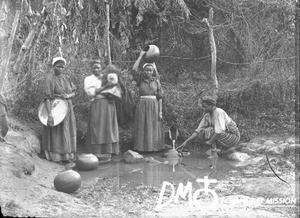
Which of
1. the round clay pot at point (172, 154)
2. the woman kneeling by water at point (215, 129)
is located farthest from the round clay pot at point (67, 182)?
the woman kneeling by water at point (215, 129)

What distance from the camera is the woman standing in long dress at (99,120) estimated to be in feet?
27.7

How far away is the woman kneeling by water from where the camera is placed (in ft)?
28.6

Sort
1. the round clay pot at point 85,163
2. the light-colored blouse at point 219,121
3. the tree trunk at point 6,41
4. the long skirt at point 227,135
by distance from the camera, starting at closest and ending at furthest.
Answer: the round clay pot at point 85,163, the tree trunk at point 6,41, the light-colored blouse at point 219,121, the long skirt at point 227,135

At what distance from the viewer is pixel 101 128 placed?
28.0ft

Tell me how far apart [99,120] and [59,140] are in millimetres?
882

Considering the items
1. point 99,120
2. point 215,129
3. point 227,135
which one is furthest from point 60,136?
point 227,135

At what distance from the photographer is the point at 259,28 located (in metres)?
12.1

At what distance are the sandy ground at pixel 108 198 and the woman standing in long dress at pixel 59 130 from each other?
38.6 inches

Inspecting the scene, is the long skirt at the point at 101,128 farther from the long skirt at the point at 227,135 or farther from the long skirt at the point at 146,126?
the long skirt at the point at 227,135

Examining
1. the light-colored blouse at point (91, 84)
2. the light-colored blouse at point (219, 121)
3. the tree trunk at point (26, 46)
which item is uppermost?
the tree trunk at point (26, 46)

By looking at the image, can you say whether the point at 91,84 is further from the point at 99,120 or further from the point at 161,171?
the point at 161,171

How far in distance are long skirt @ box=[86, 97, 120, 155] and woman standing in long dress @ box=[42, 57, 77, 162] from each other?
471 mm

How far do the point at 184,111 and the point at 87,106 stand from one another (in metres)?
2.20

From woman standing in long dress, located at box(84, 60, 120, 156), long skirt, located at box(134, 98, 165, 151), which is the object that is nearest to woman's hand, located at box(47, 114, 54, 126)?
woman standing in long dress, located at box(84, 60, 120, 156)
